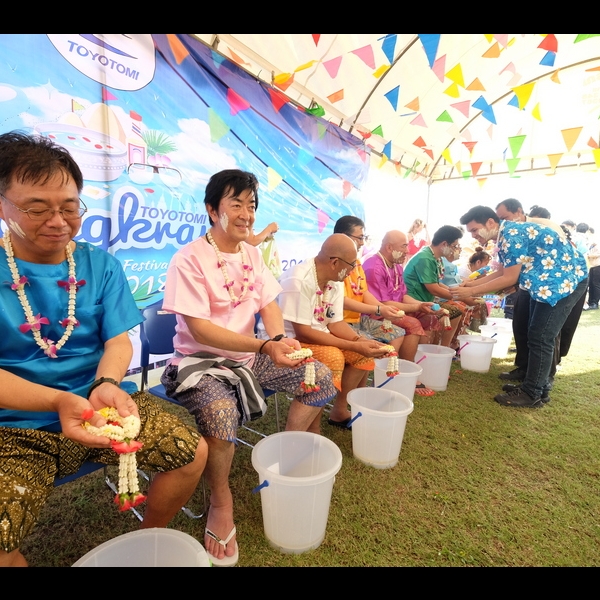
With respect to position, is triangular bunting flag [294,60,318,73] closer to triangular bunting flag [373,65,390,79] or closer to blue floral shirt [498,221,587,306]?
triangular bunting flag [373,65,390,79]

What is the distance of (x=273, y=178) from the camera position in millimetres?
3883

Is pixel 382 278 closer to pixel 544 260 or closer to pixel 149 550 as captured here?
pixel 544 260

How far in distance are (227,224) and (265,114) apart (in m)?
2.56

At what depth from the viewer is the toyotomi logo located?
215 cm

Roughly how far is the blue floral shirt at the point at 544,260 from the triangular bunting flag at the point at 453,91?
360 centimetres

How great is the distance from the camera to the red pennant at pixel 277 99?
376 centimetres

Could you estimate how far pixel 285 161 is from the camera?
159 inches

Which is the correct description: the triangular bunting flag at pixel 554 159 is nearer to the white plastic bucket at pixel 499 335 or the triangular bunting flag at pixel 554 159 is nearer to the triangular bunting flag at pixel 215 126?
the white plastic bucket at pixel 499 335

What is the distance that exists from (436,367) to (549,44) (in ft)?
16.8

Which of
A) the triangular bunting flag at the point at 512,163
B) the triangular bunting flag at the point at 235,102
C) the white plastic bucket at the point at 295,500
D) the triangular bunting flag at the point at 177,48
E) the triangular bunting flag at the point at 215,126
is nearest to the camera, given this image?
the white plastic bucket at the point at 295,500

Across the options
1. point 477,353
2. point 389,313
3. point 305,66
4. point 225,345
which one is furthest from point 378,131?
point 225,345

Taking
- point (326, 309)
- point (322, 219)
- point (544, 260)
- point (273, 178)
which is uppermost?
point (273, 178)

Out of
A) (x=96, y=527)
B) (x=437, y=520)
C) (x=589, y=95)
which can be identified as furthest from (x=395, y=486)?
(x=589, y=95)

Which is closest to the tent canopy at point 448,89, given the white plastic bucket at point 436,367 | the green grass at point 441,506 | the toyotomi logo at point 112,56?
the toyotomi logo at point 112,56
